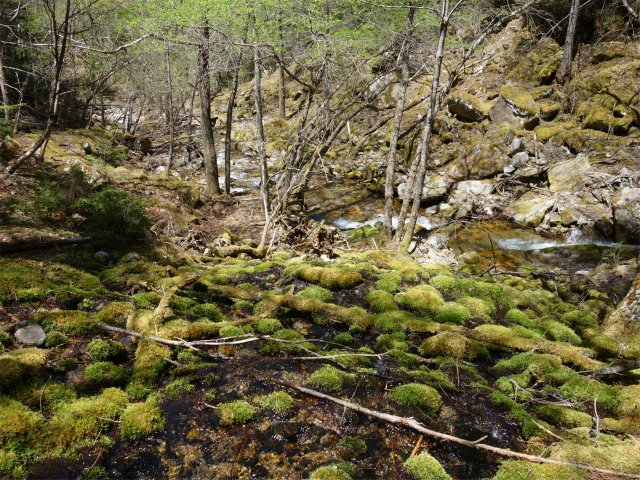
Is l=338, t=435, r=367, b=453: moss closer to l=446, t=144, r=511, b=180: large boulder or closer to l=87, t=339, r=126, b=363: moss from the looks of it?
l=87, t=339, r=126, b=363: moss

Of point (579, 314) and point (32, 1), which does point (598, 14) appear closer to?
point (579, 314)

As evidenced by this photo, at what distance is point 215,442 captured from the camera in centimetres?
264

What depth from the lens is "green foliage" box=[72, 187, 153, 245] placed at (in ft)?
21.3

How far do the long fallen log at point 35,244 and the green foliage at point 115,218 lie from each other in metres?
0.27

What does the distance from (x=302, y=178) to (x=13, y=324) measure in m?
10.5

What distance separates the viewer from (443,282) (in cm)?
650

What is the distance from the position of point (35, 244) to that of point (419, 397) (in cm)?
662

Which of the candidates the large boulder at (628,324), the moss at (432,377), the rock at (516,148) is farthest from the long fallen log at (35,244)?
the rock at (516,148)

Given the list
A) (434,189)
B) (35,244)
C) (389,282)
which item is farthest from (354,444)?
(434,189)

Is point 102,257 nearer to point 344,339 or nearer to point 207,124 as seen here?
point 344,339

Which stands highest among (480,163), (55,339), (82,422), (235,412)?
(480,163)

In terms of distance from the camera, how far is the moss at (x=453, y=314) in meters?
A: 5.25

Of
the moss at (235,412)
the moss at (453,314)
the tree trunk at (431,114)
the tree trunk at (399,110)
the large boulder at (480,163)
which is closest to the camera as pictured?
the moss at (235,412)

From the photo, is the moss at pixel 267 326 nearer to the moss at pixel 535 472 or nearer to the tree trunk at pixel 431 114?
the moss at pixel 535 472
